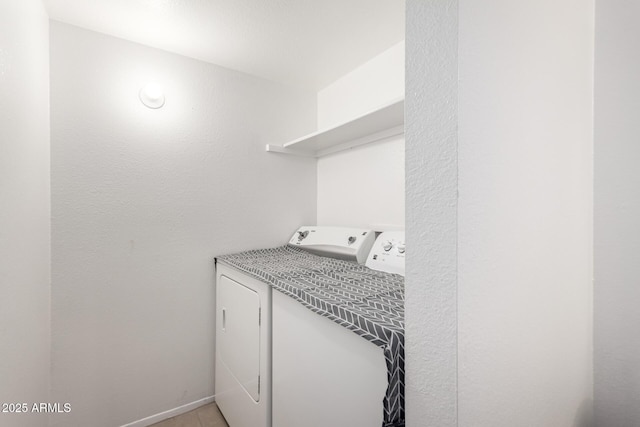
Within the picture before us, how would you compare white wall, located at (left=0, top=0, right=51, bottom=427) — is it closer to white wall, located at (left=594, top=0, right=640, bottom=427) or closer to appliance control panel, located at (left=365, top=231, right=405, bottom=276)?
appliance control panel, located at (left=365, top=231, right=405, bottom=276)

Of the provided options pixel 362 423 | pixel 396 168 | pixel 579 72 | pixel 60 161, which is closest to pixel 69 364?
pixel 60 161

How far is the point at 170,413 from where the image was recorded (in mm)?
1811

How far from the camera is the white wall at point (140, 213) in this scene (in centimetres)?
155

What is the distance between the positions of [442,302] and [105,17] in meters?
2.17

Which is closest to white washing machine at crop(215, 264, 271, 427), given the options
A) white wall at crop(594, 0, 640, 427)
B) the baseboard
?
the baseboard

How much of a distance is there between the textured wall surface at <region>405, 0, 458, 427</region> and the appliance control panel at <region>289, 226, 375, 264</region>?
41.5 inches

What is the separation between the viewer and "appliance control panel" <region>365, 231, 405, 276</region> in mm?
1415

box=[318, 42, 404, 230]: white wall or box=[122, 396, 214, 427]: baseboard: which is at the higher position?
box=[318, 42, 404, 230]: white wall

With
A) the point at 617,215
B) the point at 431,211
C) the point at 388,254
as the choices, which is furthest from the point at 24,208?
the point at 617,215

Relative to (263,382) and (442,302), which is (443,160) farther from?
(263,382)

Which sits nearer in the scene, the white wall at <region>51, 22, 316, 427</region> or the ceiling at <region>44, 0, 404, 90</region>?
the ceiling at <region>44, 0, 404, 90</region>

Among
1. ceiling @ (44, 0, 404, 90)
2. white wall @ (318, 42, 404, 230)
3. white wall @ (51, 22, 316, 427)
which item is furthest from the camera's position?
white wall @ (318, 42, 404, 230)

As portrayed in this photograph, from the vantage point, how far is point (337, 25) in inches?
63.0

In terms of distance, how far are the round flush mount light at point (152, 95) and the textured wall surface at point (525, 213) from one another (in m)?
1.86
